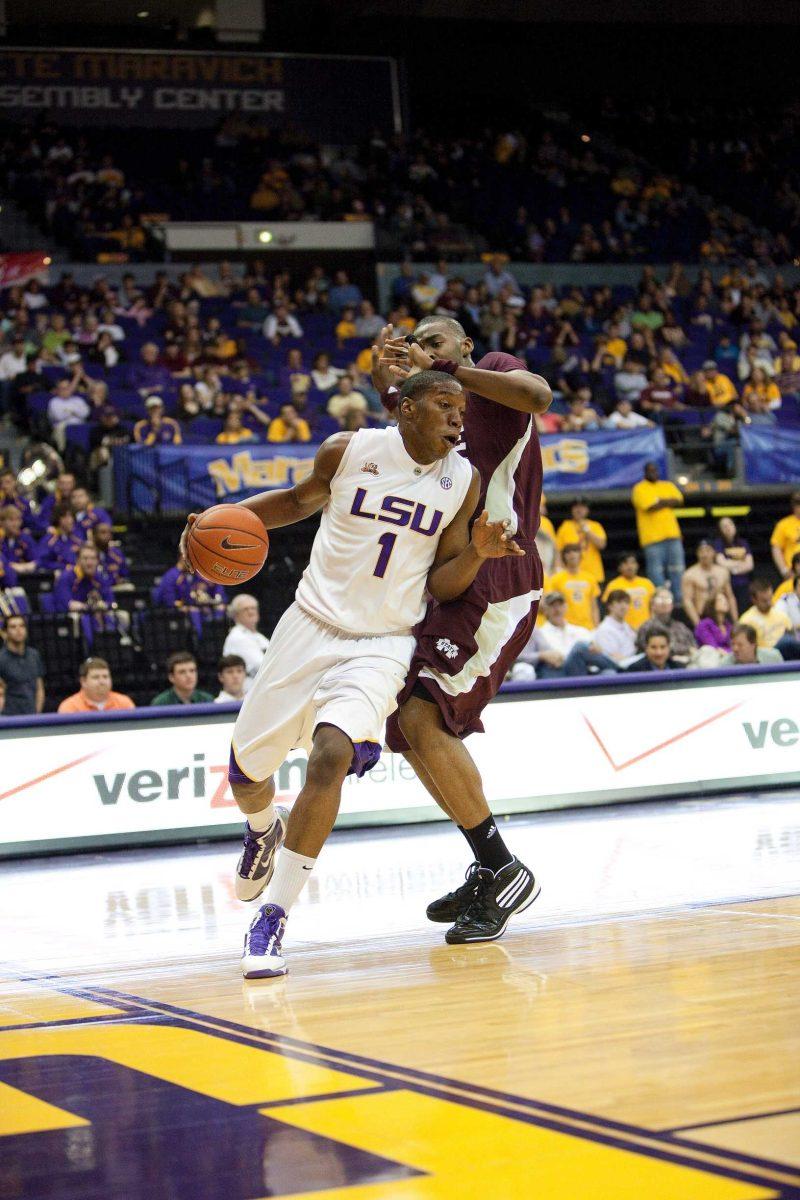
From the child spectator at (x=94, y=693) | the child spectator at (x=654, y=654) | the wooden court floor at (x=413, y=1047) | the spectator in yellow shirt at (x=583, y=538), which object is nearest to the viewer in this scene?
the wooden court floor at (x=413, y=1047)

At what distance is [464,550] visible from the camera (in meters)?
5.50

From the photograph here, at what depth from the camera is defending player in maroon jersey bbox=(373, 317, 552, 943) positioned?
221 inches

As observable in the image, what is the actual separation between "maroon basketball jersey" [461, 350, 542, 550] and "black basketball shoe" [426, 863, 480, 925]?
1231mm

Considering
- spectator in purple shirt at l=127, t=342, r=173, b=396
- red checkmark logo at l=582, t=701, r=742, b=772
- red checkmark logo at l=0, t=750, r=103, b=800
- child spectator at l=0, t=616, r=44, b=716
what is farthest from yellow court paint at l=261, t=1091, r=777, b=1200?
spectator in purple shirt at l=127, t=342, r=173, b=396

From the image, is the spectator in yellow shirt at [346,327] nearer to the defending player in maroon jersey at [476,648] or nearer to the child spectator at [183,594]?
the child spectator at [183,594]

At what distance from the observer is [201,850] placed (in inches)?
366

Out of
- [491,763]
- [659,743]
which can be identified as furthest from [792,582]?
[491,763]

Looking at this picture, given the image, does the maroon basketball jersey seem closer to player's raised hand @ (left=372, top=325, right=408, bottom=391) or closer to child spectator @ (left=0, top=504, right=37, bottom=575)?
player's raised hand @ (left=372, top=325, right=408, bottom=391)

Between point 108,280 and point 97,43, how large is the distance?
5.76 metres

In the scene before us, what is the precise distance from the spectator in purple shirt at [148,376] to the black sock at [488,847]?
40.4 feet

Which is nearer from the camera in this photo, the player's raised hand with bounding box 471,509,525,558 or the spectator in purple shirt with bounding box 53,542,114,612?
the player's raised hand with bounding box 471,509,525,558

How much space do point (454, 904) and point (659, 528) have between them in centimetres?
1024

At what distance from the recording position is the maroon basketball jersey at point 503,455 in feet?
19.0

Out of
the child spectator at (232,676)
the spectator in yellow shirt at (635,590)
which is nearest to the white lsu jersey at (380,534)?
the child spectator at (232,676)
